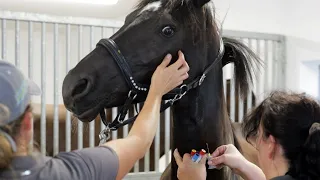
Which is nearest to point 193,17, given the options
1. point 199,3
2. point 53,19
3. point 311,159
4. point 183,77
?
point 199,3

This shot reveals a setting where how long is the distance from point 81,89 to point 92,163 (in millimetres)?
274

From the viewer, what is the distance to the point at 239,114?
2.39 meters

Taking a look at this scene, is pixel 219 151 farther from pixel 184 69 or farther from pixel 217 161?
pixel 184 69

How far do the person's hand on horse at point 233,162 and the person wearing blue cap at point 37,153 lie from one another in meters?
0.24

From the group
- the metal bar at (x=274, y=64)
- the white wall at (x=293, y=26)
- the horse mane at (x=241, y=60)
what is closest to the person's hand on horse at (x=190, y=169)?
the horse mane at (x=241, y=60)

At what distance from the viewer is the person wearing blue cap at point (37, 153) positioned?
2.04 ft

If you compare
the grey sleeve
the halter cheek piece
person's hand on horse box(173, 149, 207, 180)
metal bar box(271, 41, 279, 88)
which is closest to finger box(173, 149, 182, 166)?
person's hand on horse box(173, 149, 207, 180)

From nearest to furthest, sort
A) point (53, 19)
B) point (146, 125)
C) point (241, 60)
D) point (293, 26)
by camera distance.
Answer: point (146, 125), point (241, 60), point (53, 19), point (293, 26)

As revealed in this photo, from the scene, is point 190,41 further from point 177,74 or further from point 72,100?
point 72,100

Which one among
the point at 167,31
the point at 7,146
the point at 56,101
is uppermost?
the point at 167,31

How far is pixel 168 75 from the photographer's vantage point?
97 cm

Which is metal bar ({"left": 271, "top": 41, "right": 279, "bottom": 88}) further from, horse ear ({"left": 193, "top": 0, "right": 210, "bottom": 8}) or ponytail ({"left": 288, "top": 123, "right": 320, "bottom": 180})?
ponytail ({"left": 288, "top": 123, "right": 320, "bottom": 180})

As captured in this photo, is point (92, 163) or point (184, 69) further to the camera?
point (184, 69)

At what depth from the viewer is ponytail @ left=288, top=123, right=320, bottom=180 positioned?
2.83 feet
